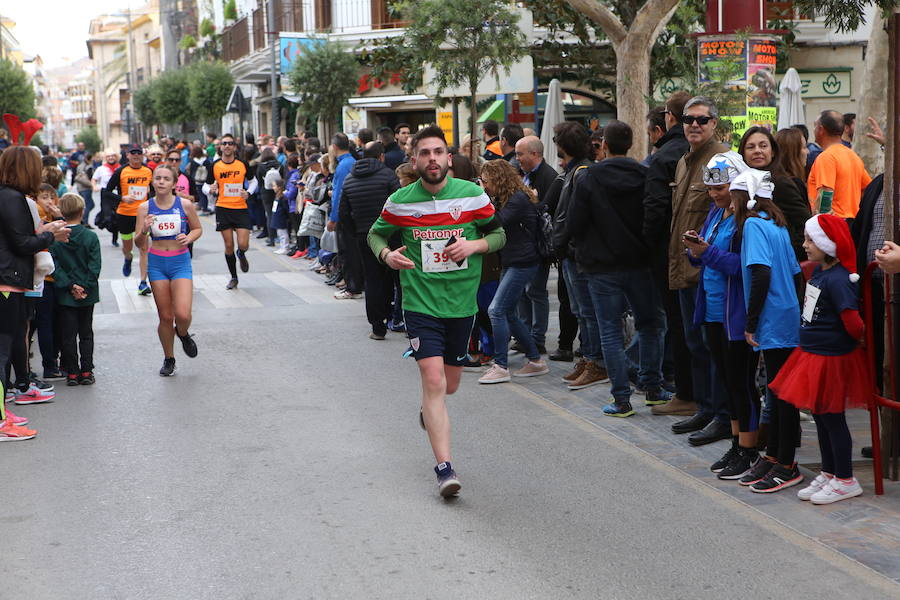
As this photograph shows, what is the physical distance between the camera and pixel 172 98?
2243 inches

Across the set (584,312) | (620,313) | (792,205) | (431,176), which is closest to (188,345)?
(584,312)

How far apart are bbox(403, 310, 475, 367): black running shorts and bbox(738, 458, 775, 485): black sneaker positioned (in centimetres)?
172

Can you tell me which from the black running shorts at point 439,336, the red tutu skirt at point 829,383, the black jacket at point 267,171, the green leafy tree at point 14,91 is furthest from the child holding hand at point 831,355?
the green leafy tree at point 14,91

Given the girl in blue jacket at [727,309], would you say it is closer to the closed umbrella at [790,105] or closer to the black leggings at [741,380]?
the black leggings at [741,380]

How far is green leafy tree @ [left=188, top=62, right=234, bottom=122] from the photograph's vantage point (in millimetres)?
45938

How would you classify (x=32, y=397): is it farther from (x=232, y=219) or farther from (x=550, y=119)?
(x=550, y=119)

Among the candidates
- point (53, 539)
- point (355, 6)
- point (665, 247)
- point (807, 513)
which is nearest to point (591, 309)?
point (665, 247)

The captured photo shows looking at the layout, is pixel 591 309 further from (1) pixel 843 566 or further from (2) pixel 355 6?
(2) pixel 355 6

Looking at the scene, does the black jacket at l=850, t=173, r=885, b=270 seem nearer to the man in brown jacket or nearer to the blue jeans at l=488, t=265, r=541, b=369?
the man in brown jacket

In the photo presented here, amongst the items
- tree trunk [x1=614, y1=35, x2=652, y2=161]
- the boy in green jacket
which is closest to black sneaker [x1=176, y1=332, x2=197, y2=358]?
the boy in green jacket

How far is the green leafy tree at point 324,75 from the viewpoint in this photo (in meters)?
29.4

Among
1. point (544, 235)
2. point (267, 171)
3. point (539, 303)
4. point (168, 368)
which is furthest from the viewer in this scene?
point (267, 171)

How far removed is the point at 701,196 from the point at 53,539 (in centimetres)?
424

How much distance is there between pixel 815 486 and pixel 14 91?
6484 cm
